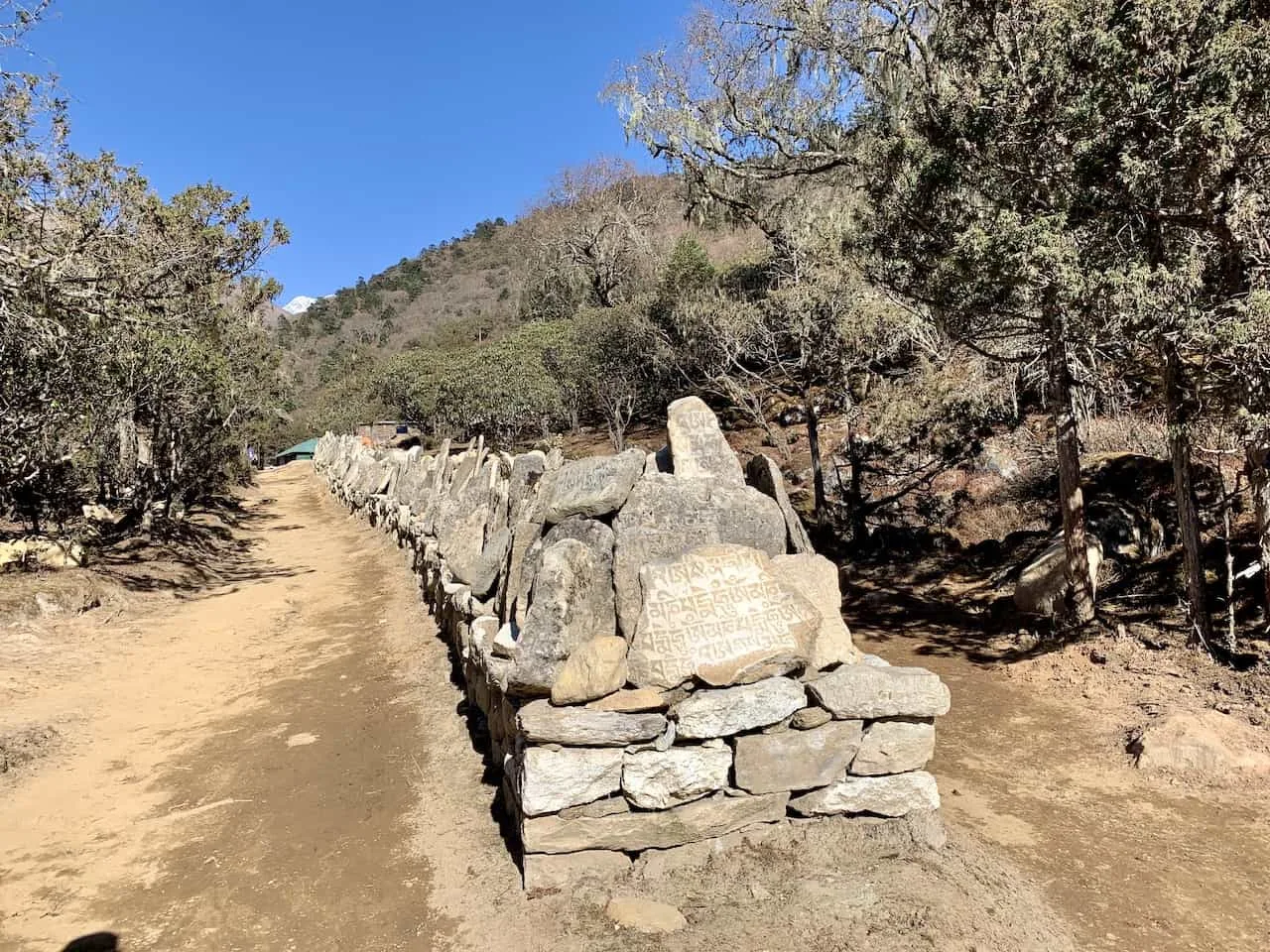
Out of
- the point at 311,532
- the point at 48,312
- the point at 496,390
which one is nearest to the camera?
the point at 48,312

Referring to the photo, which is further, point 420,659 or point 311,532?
point 311,532

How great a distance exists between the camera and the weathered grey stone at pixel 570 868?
3613 mm

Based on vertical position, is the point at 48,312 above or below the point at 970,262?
above

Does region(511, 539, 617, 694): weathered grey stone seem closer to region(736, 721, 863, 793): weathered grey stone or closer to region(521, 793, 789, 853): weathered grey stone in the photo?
region(521, 793, 789, 853): weathered grey stone

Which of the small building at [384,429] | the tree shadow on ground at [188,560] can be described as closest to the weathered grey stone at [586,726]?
the tree shadow on ground at [188,560]

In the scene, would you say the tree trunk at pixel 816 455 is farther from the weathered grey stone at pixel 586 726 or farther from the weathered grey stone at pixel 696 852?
the weathered grey stone at pixel 586 726

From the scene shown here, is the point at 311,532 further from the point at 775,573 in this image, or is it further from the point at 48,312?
the point at 775,573

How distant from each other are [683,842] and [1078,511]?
5625 millimetres

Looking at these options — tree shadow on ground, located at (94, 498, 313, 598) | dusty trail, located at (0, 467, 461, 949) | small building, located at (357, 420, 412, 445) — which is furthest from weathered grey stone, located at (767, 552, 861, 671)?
small building, located at (357, 420, 412, 445)

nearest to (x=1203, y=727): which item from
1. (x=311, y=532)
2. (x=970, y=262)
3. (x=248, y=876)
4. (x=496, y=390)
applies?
(x=970, y=262)

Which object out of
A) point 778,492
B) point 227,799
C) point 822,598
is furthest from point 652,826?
point 227,799

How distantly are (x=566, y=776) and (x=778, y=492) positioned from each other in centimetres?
221

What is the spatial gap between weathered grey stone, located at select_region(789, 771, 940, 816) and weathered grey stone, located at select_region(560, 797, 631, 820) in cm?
90

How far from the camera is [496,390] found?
1007 inches
